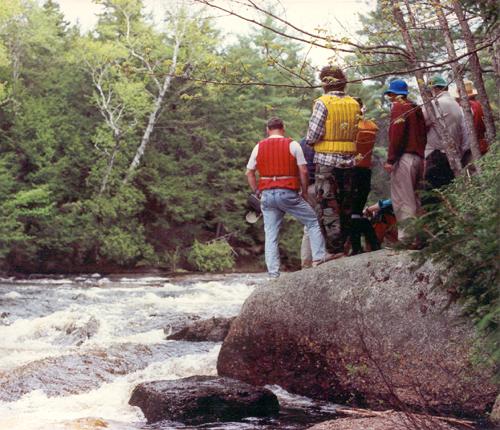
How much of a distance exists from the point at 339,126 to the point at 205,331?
3.91 meters

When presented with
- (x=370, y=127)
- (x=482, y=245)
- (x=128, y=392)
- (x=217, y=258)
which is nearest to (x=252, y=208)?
(x=370, y=127)

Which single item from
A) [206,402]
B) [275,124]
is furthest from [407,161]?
[206,402]

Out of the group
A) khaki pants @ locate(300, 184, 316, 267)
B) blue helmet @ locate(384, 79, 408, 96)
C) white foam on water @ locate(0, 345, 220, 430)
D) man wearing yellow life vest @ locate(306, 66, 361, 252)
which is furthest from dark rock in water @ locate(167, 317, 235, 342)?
blue helmet @ locate(384, 79, 408, 96)

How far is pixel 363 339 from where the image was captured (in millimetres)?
6324

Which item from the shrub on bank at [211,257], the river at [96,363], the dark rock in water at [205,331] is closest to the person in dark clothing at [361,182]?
the river at [96,363]

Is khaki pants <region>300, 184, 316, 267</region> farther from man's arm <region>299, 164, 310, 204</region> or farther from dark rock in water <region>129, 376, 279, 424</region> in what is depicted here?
dark rock in water <region>129, 376, 279, 424</region>

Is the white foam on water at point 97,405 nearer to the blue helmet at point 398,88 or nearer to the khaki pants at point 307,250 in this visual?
the khaki pants at point 307,250

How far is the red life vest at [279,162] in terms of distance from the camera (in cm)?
855

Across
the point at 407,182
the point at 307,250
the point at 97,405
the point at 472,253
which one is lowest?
the point at 97,405

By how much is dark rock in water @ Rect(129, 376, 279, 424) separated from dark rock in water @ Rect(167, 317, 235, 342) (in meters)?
3.86

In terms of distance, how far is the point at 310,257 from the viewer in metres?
9.09

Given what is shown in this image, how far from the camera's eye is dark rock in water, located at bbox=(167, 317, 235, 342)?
1112cm

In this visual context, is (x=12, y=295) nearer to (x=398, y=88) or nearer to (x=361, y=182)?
(x=361, y=182)

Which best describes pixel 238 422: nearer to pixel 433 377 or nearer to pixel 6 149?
pixel 433 377
